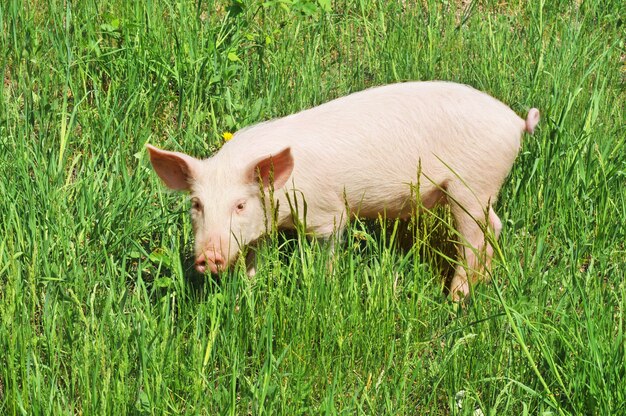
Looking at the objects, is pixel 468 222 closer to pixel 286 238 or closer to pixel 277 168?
pixel 286 238

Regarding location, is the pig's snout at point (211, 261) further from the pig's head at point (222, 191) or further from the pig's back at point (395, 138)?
the pig's back at point (395, 138)

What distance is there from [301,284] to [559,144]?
1571mm

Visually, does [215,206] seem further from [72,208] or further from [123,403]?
[123,403]

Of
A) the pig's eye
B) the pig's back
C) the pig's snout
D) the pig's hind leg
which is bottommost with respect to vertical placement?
the pig's hind leg

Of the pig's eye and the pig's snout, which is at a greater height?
the pig's eye

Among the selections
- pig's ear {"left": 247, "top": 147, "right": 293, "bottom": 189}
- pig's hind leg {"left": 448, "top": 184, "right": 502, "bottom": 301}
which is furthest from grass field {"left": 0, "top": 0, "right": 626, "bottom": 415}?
pig's ear {"left": 247, "top": 147, "right": 293, "bottom": 189}

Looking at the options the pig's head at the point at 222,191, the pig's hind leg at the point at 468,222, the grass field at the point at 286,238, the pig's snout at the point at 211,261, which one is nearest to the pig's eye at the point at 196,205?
the pig's head at the point at 222,191

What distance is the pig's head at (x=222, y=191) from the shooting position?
12.8 ft

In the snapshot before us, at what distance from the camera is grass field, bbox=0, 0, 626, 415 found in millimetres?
3221

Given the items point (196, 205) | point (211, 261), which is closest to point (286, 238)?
point (196, 205)

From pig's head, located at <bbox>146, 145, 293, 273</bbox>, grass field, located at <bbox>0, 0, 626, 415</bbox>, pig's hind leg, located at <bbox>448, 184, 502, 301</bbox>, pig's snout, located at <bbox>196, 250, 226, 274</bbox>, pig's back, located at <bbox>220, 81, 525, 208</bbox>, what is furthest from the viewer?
pig's hind leg, located at <bbox>448, 184, 502, 301</bbox>

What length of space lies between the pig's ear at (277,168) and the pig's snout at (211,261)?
325mm

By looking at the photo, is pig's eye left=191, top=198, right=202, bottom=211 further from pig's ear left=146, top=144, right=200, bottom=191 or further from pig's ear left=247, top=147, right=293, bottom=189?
pig's ear left=247, top=147, right=293, bottom=189

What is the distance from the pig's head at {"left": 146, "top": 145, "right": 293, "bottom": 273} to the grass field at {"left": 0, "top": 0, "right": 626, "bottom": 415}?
0.14 metres
